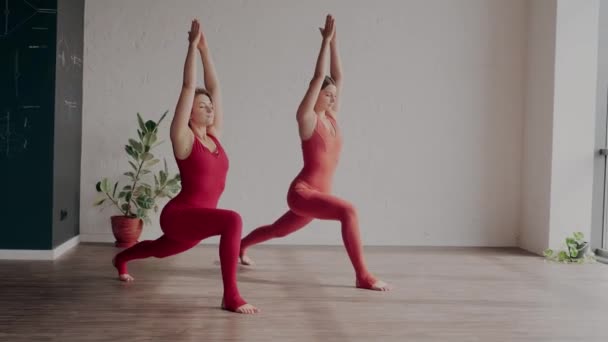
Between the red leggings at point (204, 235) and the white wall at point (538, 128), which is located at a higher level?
the white wall at point (538, 128)

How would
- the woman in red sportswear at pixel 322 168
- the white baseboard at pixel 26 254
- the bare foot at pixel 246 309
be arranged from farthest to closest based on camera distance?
the white baseboard at pixel 26 254, the woman in red sportswear at pixel 322 168, the bare foot at pixel 246 309

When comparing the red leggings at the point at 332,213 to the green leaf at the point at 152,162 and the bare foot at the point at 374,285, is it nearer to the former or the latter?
the bare foot at the point at 374,285

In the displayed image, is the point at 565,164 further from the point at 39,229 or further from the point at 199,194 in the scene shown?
the point at 39,229

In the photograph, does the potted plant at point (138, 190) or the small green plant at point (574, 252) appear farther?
the potted plant at point (138, 190)

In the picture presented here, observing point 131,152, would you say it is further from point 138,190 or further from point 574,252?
point 574,252

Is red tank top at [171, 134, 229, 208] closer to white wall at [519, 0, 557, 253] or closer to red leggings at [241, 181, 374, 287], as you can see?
red leggings at [241, 181, 374, 287]

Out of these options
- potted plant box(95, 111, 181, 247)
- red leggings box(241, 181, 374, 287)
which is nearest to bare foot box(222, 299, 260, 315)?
red leggings box(241, 181, 374, 287)

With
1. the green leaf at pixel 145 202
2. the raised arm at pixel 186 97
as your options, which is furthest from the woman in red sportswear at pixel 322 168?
the green leaf at pixel 145 202

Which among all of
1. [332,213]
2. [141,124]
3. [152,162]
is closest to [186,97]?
[332,213]

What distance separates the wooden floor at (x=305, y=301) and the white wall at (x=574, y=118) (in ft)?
2.08

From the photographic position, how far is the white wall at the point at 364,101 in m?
5.82

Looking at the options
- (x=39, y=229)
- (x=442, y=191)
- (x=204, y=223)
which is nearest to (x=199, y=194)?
(x=204, y=223)

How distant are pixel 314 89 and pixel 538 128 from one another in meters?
2.74

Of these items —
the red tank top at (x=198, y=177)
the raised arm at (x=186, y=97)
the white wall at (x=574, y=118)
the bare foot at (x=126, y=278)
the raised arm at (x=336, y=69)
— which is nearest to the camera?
the raised arm at (x=186, y=97)
